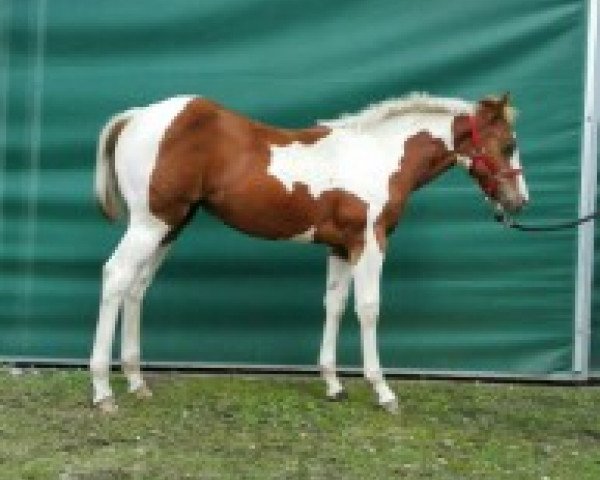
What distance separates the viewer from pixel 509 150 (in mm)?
6496

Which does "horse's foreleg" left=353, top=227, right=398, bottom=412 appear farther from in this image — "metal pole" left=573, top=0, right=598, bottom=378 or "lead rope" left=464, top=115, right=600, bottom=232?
"metal pole" left=573, top=0, right=598, bottom=378

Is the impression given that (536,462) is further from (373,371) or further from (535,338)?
(535,338)

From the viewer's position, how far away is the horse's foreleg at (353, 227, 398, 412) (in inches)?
248

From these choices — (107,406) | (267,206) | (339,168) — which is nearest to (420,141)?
(339,168)

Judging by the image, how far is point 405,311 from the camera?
7340mm

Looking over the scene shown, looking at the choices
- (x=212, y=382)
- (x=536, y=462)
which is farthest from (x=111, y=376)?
(x=536, y=462)

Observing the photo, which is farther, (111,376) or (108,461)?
(111,376)

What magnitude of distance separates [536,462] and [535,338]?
190cm

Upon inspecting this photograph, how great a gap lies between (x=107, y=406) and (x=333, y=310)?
132 cm

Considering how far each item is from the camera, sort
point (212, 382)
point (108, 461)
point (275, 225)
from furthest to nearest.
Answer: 1. point (212, 382)
2. point (275, 225)
3. point (108, 461)

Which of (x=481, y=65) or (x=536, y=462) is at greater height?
(x=481, y=65)

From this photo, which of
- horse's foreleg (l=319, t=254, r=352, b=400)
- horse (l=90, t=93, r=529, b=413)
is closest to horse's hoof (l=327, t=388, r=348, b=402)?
horse's foreleg (l=319, t=254, r=352, b=400)

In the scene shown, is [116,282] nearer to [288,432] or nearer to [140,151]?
[140,151]

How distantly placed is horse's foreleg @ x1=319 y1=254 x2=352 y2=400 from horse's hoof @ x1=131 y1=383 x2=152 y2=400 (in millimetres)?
954
